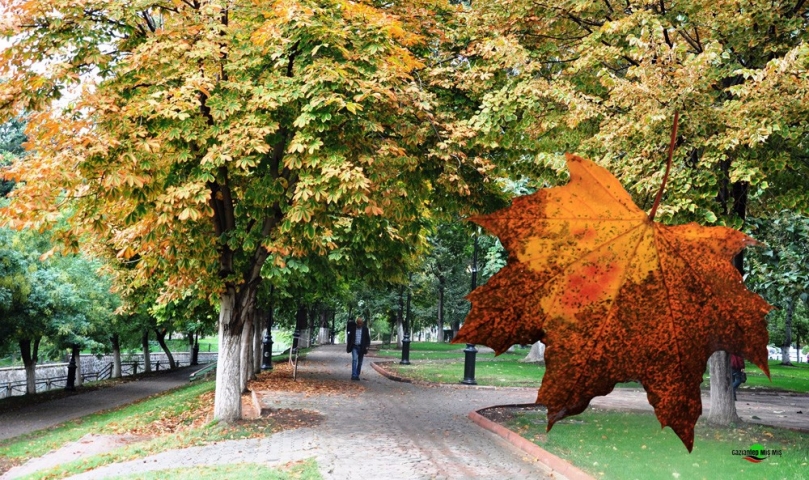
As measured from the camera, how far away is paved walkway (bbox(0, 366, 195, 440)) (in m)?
23.2

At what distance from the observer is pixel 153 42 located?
29.6 ft

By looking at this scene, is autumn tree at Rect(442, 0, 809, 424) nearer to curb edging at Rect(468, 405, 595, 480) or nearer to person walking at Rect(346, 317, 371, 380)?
curb edging at Rect(468, 405, 595, 480)

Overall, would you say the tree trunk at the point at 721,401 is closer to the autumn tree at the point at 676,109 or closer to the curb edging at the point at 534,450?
the curb edging at the point at 534,450

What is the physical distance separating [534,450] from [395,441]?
3.05 meters

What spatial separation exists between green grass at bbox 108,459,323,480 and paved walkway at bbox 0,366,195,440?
13.6 meters

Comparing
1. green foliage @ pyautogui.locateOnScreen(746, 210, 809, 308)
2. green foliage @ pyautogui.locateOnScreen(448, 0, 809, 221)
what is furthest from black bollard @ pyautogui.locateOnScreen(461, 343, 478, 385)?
green foliage @ pyautogui.locateOnScreen(448, 0, 809, 221)

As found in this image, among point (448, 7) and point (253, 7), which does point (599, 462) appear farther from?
point (253, 7)

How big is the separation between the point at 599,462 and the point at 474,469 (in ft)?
6.79

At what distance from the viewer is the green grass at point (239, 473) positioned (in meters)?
9.45

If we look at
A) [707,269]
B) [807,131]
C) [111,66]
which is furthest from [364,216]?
[707,269]

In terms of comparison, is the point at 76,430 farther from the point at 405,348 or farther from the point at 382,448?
the point at 405,348

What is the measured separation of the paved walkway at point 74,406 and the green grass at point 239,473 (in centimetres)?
1360

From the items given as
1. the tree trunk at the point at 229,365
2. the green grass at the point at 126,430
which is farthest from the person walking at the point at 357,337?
the tree trunk at the point at 229,365

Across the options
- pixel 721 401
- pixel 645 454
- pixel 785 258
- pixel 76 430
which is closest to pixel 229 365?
pixel 645 454
